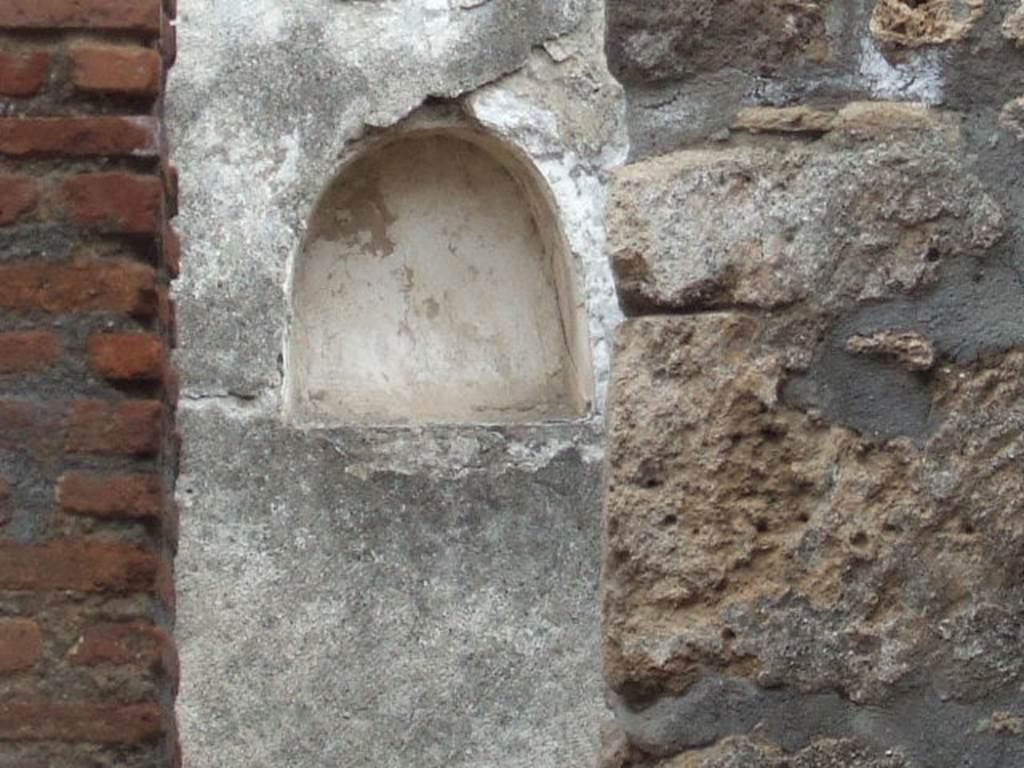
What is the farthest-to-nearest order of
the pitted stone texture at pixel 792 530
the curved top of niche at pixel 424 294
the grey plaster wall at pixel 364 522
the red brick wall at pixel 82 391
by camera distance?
the curved top of niche at pixel 424 294
the grey plaster wall at pixel 364 522
the red brick wall at pixel 82 391
the pitted stone texture at pixel 792 530

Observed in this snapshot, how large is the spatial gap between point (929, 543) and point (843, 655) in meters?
0.14

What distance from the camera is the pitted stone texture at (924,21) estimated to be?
2.72 m

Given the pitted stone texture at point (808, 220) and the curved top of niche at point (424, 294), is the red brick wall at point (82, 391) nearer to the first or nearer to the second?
the pitted stone texture at point (808, 220)

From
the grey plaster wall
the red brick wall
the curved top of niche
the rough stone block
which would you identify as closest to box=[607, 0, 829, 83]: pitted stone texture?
the rough stone block

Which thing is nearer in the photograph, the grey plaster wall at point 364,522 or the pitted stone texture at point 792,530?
the pitted stone texture at point 792,530

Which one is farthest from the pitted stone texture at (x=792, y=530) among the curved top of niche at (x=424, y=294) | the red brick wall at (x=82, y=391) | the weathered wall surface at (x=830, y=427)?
the curved top of niche at (x=424, y=294)

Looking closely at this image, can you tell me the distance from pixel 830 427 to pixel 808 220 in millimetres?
214

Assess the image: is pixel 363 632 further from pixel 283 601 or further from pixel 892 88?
pixel 892 88

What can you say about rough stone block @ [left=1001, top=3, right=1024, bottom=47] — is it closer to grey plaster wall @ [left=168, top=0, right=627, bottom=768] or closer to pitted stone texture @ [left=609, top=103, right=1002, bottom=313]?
pitted stone texture @ [left=609, top=103, right=1002, bottom=313]

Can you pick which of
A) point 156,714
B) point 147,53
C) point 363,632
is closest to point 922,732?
point 156,714

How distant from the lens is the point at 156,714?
137 inches

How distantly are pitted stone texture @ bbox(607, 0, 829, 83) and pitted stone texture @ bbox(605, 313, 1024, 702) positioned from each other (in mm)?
276

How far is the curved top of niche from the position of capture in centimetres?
671

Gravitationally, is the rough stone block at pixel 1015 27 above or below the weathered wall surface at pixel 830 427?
above
